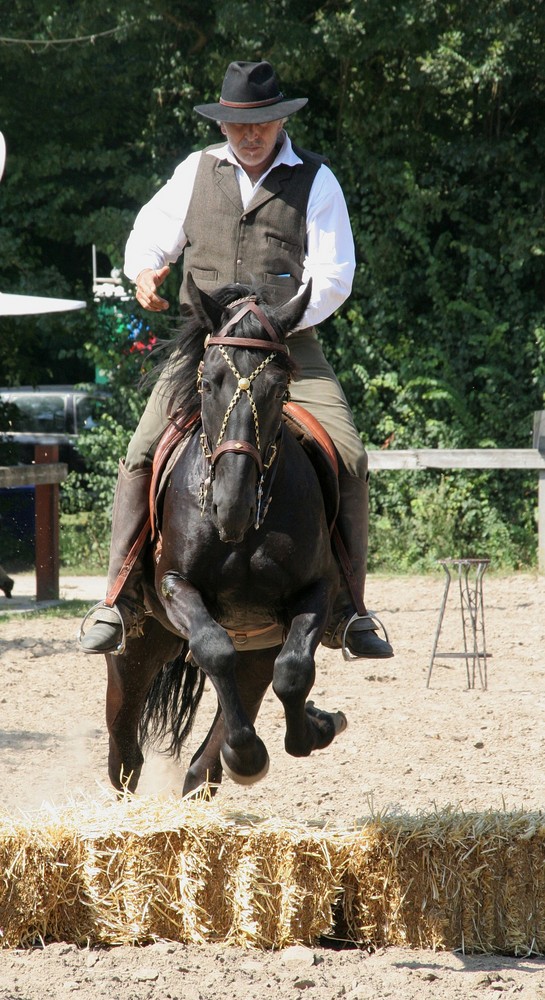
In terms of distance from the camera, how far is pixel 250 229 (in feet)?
14.1

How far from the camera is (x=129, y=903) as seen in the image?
3779mm

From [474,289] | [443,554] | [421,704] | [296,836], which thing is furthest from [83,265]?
[296,836]

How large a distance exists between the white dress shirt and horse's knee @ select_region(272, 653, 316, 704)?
1.30 m

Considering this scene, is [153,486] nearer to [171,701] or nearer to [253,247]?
[253,247]

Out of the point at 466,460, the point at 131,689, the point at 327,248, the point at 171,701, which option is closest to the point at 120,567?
the point at 131,689

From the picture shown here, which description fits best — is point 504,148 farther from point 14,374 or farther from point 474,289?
point 14,374

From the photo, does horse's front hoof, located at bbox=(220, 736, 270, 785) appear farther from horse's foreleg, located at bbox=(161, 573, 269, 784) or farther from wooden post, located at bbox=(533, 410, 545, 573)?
wooden post, located at bbox=(533, 410, 545, 573)

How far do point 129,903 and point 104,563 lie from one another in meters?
10.1

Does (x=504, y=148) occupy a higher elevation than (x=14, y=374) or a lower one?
higher

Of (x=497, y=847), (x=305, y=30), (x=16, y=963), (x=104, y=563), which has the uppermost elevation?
(x=305, y=30)

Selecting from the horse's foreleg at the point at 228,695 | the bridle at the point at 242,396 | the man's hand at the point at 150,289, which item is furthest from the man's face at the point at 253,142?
the horse's foreleg at the point at 228,695

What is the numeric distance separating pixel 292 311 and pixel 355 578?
114 centimetres

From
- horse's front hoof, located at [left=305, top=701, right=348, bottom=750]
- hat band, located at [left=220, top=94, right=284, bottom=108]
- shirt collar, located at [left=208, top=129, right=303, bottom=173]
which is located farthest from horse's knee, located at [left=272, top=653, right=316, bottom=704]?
hat band, located at [left=220, top=94, right=284, bottom=108]

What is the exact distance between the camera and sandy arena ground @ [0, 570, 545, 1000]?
3432mm
